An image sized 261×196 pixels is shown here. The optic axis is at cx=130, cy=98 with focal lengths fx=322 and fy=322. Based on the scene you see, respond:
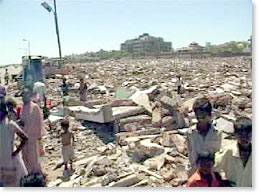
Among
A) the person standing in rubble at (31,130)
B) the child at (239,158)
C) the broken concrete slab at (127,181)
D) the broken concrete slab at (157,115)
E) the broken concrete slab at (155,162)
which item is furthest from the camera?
the broken concrete slab at (157,115)

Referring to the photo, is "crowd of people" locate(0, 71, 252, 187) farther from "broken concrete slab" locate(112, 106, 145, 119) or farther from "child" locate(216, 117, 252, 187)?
"broken concrete slab" locate(112, 106, 145, 119)

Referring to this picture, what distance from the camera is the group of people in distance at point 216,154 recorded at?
2271 mm

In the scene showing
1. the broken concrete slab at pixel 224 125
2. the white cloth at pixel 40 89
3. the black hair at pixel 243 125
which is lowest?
the broken concrete slab at pixel 224 125

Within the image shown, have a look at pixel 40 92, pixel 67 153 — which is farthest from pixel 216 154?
pixel 40 92

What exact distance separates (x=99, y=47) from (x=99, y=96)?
5.19 feet

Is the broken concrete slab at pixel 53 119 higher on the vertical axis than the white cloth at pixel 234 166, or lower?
higher

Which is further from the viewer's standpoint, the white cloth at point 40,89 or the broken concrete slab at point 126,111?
the broken concrete slab at point 126,111

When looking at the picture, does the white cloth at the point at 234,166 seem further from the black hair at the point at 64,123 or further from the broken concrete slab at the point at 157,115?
the black hair at the point at 64,123

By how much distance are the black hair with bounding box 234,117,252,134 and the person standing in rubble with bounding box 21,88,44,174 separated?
5.39 feet

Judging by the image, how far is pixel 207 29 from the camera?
2809mm

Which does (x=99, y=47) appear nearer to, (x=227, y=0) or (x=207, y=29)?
(x=207, y=29)

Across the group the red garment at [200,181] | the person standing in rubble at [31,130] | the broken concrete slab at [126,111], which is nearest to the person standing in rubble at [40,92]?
the person standing in rubble at [31,130]

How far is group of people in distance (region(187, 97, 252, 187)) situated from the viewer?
2271mm
